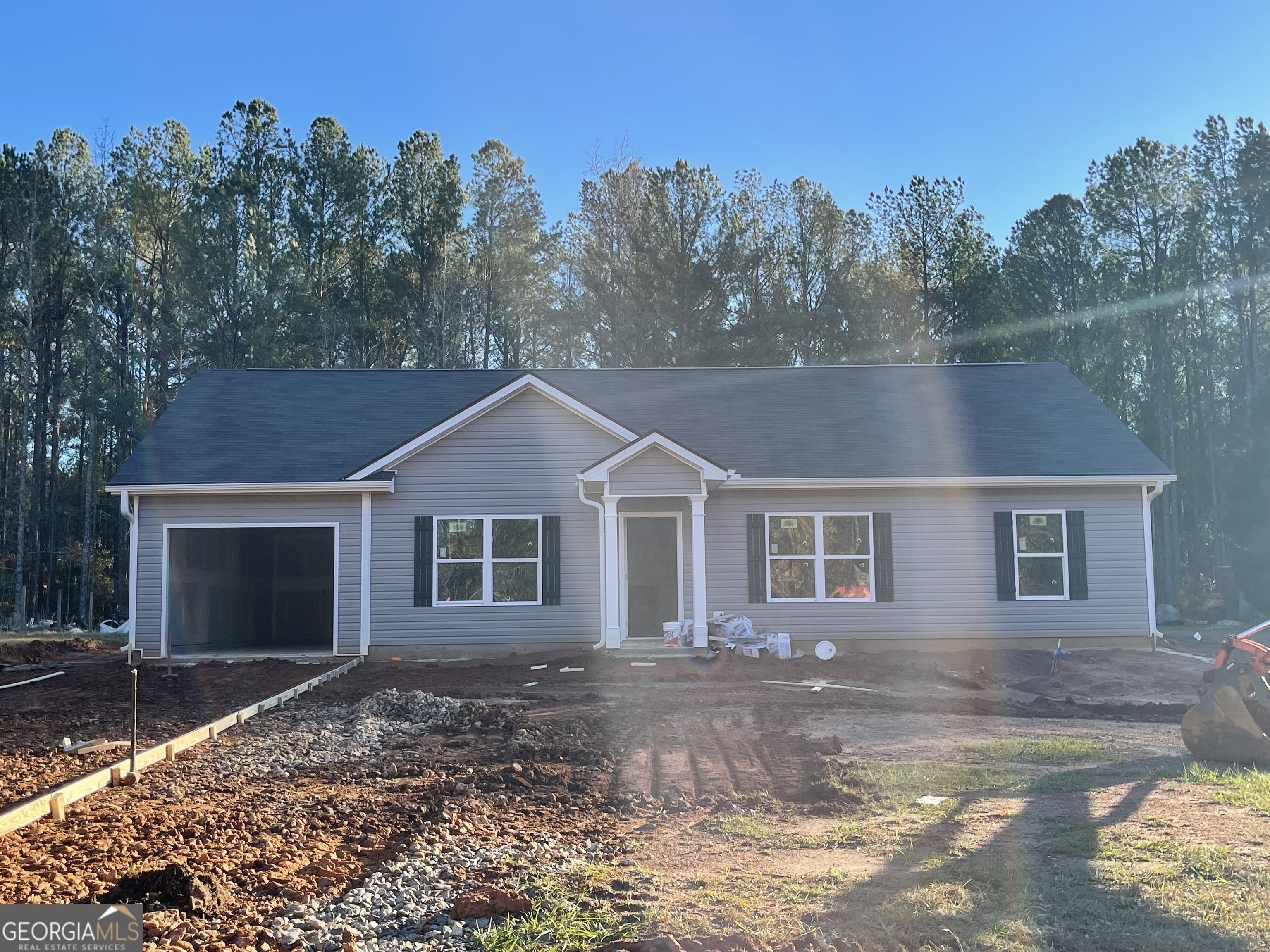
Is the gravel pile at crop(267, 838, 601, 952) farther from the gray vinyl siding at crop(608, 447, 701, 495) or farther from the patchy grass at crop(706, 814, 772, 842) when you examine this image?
the gray vinyl siding at crop(608, 447, 701, 495)

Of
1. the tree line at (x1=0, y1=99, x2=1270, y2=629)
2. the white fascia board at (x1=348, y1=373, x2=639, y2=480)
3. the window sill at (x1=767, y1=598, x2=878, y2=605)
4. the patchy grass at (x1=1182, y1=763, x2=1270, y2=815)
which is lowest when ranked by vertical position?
the patchy grass at (x1=1182, y1=763, x2=1270, y2=815)

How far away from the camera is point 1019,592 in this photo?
1644cm

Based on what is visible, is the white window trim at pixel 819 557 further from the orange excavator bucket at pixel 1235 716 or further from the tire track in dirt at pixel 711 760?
the orange excavator bucket at pixel 1235 716

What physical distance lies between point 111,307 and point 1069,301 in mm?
32510

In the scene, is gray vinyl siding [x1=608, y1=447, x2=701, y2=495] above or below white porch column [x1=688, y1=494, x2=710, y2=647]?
above

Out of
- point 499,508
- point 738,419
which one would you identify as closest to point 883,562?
point 738,419

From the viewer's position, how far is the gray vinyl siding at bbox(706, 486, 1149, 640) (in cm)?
1628

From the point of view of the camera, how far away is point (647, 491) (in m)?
15.4

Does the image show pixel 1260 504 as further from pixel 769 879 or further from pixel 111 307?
pixel 111 307

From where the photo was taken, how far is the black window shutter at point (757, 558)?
1623 cm

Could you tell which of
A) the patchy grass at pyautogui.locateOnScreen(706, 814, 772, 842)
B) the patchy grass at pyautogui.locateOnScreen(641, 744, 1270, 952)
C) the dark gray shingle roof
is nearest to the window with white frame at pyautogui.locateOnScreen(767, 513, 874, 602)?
the dark gray shingle roof

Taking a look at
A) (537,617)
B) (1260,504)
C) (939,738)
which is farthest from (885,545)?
(1260,504)

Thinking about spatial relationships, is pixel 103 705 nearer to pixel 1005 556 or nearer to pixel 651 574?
pixel 651 574

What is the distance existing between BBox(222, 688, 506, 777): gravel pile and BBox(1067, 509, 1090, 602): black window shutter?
33.8ft
